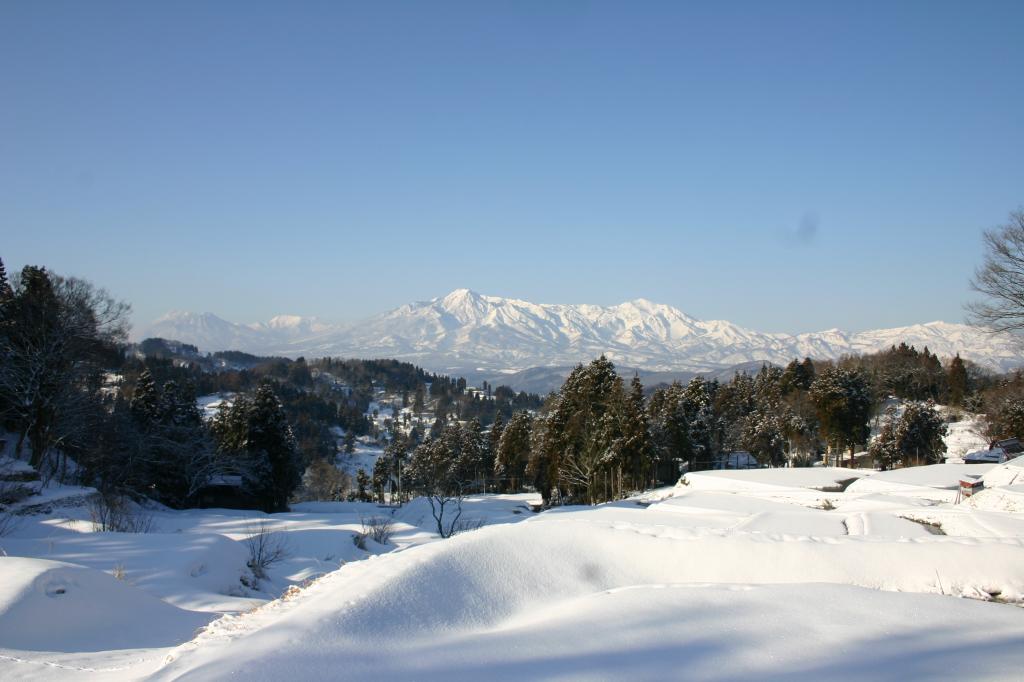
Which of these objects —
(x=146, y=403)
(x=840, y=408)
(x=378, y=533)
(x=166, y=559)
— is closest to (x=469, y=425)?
(x=146, y=403)

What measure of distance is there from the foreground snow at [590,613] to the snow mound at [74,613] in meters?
0.03

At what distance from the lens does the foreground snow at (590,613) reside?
399 cm

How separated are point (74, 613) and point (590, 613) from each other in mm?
6373

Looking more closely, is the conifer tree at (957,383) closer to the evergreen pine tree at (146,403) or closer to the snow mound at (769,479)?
the snow mound at (769,479)

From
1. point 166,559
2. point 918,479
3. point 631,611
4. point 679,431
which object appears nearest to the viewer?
point 631,611

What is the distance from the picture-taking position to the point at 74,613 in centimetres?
743

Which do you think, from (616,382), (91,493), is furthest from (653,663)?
(616,382)

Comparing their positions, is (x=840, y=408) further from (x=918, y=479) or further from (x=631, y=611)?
(x=631, y=611)

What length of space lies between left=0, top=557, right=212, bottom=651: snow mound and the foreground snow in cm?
3

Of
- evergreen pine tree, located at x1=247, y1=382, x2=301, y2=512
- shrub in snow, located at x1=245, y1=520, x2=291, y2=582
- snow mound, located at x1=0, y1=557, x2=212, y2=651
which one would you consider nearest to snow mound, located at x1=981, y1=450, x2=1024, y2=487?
shrub in snow, located at x1=245, y1=520, x2=291, y2=582

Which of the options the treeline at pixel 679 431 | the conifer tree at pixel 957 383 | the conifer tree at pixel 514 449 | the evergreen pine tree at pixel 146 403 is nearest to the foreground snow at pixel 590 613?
the treeline at pixel 679 431

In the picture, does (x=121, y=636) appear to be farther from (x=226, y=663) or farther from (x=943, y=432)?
(x=943, y=432)

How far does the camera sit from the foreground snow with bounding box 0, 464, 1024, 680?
157 inches

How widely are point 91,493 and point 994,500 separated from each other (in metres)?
25.7
